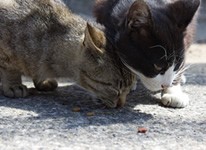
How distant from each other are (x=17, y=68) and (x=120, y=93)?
0.78 m

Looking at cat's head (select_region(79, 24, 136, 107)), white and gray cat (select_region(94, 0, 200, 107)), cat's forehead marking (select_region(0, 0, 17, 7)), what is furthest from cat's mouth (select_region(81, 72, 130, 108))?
cat's forehead marking (select_region(0, 0, 17, 7))

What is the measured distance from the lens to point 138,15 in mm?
3193

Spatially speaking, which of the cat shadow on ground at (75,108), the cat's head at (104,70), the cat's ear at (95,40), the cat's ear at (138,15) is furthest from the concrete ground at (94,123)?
the cat's ear at (138,15)

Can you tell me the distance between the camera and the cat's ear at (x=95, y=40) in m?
3.29

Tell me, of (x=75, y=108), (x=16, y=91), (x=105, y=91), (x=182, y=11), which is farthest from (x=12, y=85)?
(x=182, y=11)

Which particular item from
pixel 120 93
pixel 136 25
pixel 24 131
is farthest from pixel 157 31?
pixel 24 131

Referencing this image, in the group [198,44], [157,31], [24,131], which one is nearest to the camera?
[24,131]

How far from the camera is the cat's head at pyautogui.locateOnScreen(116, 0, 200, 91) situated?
3211 millimetres

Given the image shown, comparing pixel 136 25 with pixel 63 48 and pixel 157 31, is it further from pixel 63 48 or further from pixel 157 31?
pixel 63 48

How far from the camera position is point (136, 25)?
3225mm

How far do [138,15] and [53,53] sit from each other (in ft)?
2.32

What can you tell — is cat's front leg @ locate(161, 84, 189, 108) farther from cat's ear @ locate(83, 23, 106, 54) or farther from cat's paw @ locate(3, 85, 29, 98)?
cat's paw @ locate(3, 85, 29, 98)

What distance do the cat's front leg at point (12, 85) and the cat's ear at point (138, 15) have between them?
3.05 ft

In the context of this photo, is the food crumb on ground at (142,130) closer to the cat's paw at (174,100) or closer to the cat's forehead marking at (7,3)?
the cat's paw at (174,100)
